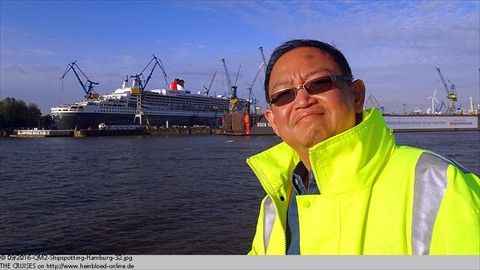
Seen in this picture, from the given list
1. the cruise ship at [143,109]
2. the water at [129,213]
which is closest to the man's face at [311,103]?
the water at [129,213]

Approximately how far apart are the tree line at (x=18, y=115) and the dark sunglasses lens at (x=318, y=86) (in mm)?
74089

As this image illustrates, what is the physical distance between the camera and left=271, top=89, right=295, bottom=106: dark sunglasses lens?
1313 mm

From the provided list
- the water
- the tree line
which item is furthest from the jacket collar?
the tree line

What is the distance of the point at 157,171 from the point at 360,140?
1455cm

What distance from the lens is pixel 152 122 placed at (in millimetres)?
62219

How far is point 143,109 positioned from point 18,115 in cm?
2479

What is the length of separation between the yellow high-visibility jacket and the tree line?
74245 mm

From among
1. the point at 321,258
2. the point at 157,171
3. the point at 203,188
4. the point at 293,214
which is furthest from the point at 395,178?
the point at 157,171

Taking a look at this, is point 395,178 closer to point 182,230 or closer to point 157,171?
point 182,230

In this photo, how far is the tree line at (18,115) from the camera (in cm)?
6247

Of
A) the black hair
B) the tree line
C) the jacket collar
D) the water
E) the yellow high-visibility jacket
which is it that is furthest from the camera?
the tree line

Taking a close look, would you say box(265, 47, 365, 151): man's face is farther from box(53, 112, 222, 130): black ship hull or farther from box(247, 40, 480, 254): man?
box(53, 112, 222, 130): black ship hull

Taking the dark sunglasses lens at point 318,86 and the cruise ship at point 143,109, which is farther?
the cruise ship at point 143,109

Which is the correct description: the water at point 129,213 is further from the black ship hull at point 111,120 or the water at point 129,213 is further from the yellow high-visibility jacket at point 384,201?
the black ship hull at point 111,120
